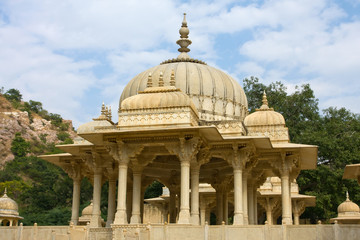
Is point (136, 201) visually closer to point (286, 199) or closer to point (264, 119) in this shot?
point (286, 199)

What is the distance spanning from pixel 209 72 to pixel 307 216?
22.8 metres

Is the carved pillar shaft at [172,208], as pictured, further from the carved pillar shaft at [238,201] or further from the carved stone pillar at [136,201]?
the carved pillar shaft at [238,201]

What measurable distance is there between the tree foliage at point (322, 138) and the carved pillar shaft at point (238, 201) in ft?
62.0

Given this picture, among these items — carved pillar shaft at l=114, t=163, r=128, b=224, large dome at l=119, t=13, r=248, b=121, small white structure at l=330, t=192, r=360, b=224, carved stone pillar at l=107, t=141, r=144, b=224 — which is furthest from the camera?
small white structure at l=330, t=192, r=360, b=224

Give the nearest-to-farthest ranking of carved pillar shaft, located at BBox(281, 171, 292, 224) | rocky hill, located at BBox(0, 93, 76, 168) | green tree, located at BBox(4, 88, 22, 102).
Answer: carved pillar shaft, located at BBox(281, 171, 292, 224) < rocky hill, located at BBox(0, 93, 76, 168) < green tree, located at BBox(4, 88, 22, 102)

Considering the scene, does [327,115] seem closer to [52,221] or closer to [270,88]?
[270,88]

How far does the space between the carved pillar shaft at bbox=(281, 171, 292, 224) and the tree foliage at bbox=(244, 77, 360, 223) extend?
15498mm

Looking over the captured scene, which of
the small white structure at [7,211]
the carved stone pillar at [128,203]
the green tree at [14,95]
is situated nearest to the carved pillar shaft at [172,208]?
the carved stone pillar at [128,203]

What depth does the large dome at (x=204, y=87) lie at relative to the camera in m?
27.1

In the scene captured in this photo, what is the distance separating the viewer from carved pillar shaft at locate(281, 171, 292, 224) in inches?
964

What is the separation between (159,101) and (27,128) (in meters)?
81.0

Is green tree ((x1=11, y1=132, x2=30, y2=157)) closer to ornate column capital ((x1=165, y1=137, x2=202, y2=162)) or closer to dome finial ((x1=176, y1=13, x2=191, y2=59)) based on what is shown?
dome finial ((x1=176, y1=13, x2=191, y2=59))

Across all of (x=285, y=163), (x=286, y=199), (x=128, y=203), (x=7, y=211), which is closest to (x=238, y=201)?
(x=286, y=199)

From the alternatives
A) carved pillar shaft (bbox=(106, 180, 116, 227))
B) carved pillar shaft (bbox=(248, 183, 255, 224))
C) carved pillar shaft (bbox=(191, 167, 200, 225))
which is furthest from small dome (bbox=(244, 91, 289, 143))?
carved pillar shaft (bbox=(106, 180, 116, 227))
